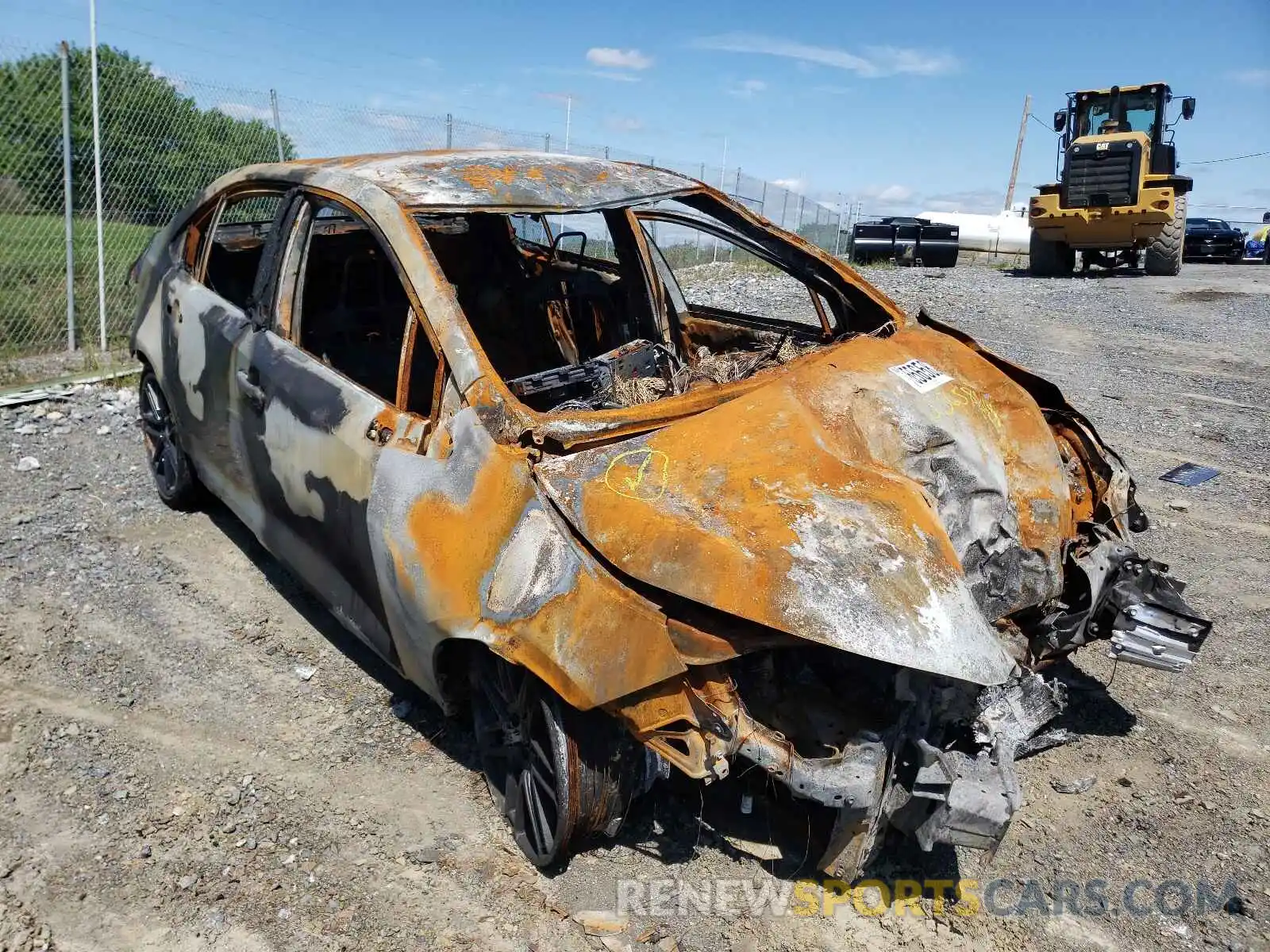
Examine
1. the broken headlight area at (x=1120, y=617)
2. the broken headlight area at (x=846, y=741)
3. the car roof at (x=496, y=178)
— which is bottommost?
the broken headlight area at (x=846, y=741)

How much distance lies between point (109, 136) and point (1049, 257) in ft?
49.5

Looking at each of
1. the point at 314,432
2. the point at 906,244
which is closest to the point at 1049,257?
the point at 906,244

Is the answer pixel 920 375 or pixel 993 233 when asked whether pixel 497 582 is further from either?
pixel 993 233

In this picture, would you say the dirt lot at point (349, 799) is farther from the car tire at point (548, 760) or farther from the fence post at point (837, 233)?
the fence post at point (837, 233)

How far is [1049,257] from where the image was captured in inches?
683

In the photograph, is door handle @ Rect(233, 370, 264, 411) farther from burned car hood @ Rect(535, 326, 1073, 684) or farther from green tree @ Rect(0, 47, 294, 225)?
green tree @ Rect(0, 47, 294, 225)

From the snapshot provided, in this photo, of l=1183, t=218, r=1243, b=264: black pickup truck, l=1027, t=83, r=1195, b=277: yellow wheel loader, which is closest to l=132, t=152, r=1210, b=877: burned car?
l=1027, t=83, r=1195, b=277: yellow wheel loader

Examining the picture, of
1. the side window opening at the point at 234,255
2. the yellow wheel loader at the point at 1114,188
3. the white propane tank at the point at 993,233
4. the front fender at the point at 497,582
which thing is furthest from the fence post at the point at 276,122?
the white propane tank at the point at 993,233

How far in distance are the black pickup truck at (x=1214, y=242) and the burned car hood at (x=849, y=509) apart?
77.0 feet

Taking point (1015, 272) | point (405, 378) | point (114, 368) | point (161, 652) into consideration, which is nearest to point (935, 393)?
point (405, 378)

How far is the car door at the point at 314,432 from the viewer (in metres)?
2.94

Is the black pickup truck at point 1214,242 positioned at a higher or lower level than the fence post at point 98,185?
higher

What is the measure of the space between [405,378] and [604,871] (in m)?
1.58

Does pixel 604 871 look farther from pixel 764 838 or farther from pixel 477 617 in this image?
pixel 477 617
